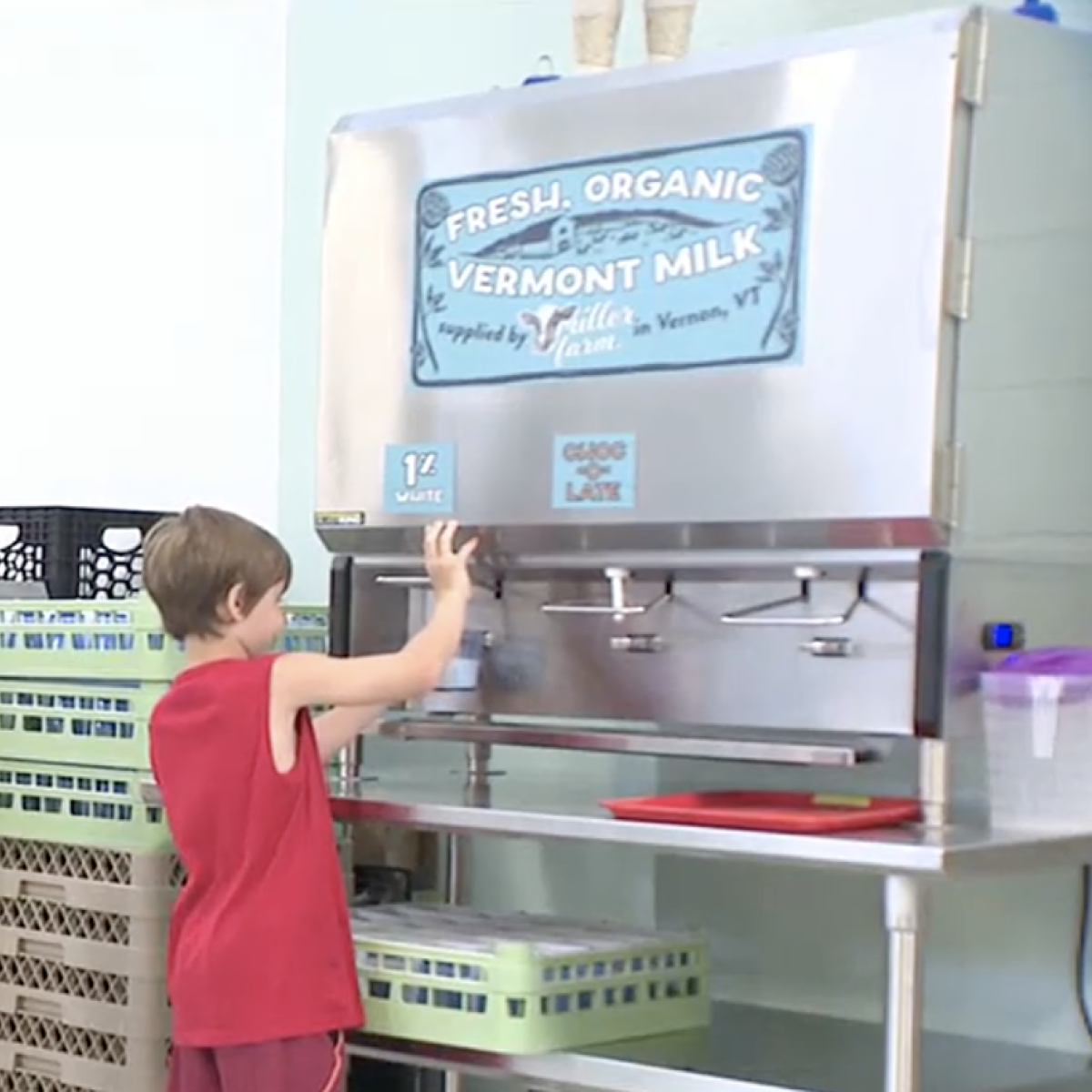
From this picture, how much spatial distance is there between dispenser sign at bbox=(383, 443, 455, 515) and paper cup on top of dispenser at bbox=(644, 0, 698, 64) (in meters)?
0.53

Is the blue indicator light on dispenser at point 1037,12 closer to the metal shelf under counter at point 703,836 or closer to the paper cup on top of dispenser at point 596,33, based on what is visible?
the paper cup on top of dispenser at point 596,33

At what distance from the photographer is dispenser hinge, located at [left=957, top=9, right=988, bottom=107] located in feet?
7.52

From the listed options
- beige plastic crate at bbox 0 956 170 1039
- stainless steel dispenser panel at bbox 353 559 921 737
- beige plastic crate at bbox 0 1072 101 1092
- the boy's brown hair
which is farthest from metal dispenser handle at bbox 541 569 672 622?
beige plastic crate at bbox 0 1072 101 1092

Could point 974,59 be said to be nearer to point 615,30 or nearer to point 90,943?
point 615,30

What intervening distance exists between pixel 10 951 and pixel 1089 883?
1365 mm

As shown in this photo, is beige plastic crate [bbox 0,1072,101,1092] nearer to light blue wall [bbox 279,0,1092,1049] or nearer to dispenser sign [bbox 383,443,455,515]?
light blue wall [bbox 279,0,1092,1049]

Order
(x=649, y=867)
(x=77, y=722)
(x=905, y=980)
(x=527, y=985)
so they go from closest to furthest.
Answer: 1. (x=905, y=980)
2. (x=527, y=985)
3. (x=77, y=722)
4. (x=649, y=867)

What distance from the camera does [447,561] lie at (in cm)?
257

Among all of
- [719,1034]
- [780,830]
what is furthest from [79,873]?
[780,830]

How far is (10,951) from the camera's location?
9.74 ft

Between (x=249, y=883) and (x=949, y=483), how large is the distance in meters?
0.85

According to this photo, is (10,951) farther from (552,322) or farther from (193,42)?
(193,42)

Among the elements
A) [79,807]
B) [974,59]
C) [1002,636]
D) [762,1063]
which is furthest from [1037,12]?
[79,807]

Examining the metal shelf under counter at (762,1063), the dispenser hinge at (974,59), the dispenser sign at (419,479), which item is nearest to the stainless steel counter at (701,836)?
the metal shelf under counter at (762,1063)
